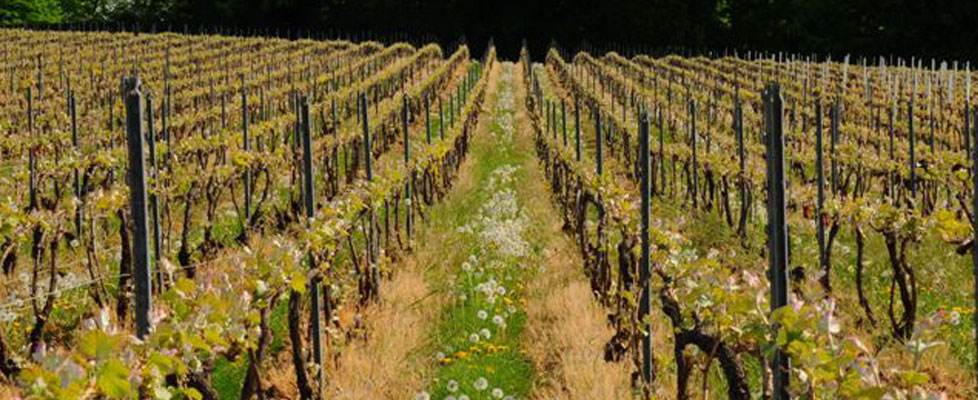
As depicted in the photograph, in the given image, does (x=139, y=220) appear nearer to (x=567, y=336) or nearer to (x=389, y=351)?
(x=389, y=351)

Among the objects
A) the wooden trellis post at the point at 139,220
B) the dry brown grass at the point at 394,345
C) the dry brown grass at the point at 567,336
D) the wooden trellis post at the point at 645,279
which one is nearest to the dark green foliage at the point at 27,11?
the dry brown grass at the point at 394,345

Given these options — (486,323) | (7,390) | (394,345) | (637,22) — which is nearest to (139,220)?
(7,390)

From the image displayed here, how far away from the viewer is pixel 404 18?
175 ft

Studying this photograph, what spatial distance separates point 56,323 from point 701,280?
4.80m

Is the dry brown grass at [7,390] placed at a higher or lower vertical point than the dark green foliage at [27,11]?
lower

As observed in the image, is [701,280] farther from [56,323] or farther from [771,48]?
[771,48]

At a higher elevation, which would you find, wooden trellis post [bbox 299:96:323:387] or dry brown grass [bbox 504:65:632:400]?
wooden trellis post [bbox 299:96:323:387]

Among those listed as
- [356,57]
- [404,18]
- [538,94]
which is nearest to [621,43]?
[404,18]

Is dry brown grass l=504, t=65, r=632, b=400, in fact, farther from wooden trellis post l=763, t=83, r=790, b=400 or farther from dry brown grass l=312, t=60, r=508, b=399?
wooden trellis post l=763, t=83, r=790, b=400

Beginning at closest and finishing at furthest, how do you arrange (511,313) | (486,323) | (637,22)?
(486,323) < (511,313) < (637,22)

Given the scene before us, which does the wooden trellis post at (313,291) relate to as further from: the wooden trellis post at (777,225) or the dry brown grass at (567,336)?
the wooden trellis post at (777,225)

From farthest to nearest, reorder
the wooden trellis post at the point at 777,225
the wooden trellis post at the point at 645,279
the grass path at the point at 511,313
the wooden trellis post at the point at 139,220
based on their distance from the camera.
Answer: the grass path at the point at 511,313
the wooden trellis post at the point at 645,279
the wooden trellis post at the point at 139,220
the wooden trellis post at the point at 777,225

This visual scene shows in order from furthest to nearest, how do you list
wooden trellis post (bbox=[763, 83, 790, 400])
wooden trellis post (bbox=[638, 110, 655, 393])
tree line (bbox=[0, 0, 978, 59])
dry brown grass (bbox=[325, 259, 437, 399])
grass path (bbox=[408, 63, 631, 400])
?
tree line (bbox=[0, 0, 978, 59])
grass path (bbox=[408, 63, 631, 400])
dry brown grass (bbox=[325, 259, 437, 399])
wooden trellis post (bbox=[638, 110, 655, 393])
wooden trellis post (bbox=[763, 83, 790, 400])

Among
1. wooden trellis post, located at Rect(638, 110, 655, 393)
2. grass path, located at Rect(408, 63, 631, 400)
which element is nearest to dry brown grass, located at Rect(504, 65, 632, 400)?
grass path, located at Rect(408, 63, 631, 400)
